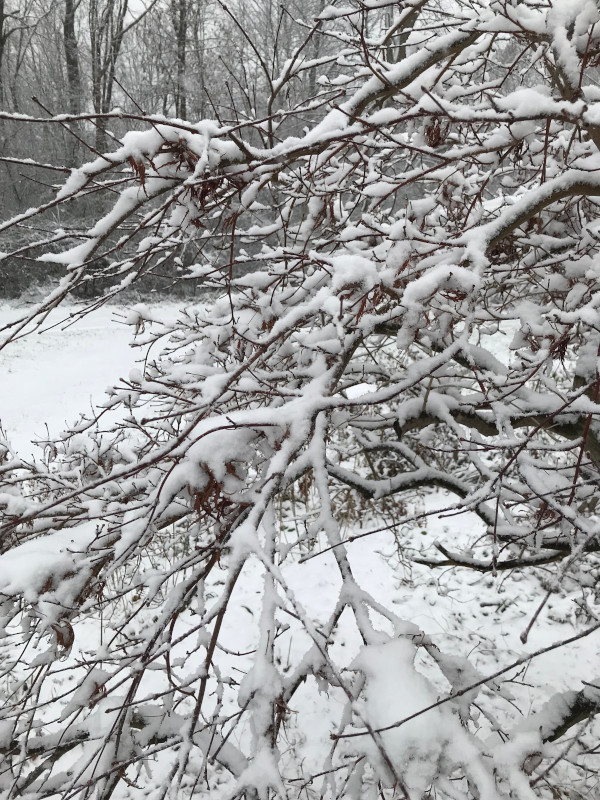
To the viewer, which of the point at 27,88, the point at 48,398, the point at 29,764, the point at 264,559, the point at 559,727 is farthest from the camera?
the point at 27,88

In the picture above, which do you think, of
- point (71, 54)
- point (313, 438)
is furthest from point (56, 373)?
point (71, 54)

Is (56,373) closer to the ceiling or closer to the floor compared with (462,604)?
closer to the ceiling

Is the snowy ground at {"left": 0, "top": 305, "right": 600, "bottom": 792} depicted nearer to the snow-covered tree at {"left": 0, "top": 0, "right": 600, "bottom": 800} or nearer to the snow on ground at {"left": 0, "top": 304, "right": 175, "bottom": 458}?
the snow on ground at {"left": 0, "top": 304, "right": 175, "bottom": 458}

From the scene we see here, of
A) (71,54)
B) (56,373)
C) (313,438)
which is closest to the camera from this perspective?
(313,438)

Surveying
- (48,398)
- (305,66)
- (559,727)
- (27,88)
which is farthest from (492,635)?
(27,88)

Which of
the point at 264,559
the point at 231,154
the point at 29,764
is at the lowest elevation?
the point at 29,764

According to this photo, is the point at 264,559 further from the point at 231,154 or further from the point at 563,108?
the point at 563,108

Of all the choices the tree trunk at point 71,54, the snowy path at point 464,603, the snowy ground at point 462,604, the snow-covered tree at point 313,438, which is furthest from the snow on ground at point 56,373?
the tree trunk at point 71,54

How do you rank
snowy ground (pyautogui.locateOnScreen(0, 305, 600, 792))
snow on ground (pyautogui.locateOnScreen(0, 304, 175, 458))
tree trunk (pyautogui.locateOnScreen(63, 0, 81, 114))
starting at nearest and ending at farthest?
snowy ground (pyautogui.locateOnScreen(0, 305, 600, 792)), snow on ground (pyautogui.locateOnScreen(0, 304, 175, 458)), tree trunk (pyautogui.locateOnScreen(63, 0, 81, 114))

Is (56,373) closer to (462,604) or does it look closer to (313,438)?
(462,604)

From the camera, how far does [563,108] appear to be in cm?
119

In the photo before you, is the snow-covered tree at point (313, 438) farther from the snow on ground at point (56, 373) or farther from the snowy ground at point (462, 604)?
the snow on ground at point (56, 373)

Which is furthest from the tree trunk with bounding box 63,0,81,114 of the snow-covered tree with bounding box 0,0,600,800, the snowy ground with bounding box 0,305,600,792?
the snow-covered tree with bounding box 0,0,600,800

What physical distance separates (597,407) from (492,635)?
3725mm
